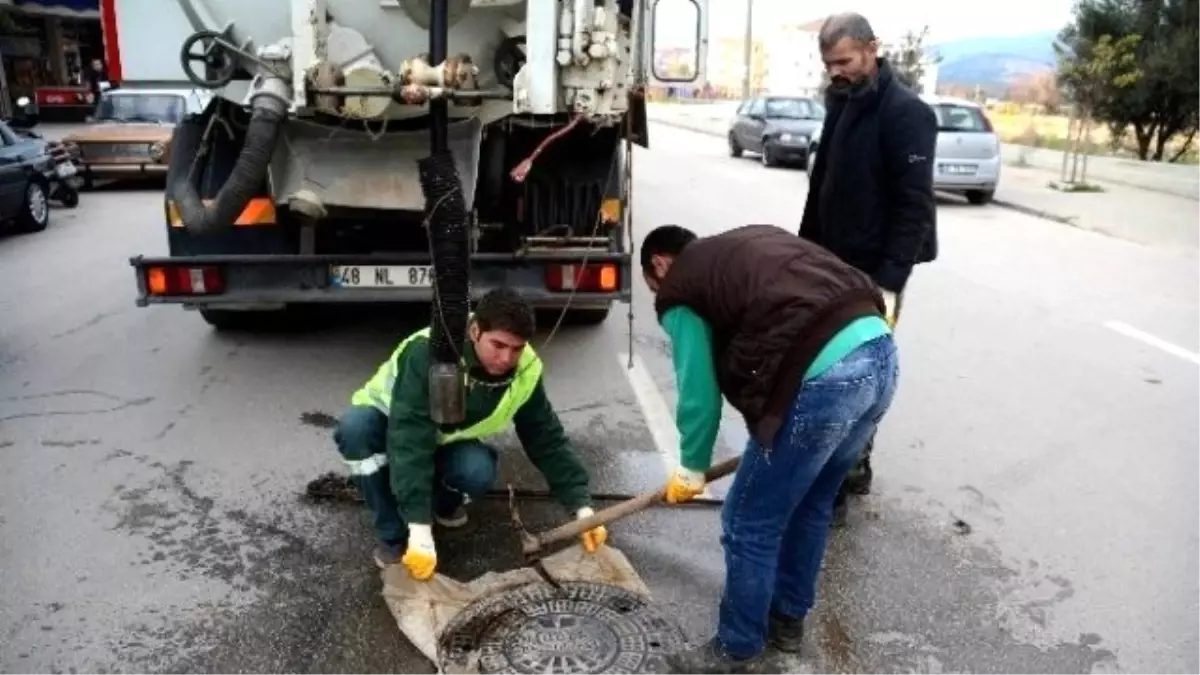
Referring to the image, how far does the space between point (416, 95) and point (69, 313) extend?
5154mm

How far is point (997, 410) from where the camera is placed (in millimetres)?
5570

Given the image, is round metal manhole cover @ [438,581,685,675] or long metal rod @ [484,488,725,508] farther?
long metal rod @ [484,488,725,508]

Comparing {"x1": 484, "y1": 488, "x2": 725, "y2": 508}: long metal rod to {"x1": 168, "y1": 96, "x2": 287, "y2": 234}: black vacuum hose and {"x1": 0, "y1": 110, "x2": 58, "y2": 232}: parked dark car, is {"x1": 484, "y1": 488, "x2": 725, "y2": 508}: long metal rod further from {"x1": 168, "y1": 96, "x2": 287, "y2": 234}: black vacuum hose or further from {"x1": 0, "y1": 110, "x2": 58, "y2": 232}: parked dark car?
{"x1": 0, "y1": 110, "x2": 58, "y2": 232}: parked dark car

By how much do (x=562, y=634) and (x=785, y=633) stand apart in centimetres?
70

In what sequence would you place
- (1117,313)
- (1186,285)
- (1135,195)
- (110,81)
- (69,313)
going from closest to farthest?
(110,81), (69,313), (1117,313), (1186,285), (1135,195)

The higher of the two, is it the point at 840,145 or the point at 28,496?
the point at 840,145

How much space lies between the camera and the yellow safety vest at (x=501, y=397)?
346 centimetres

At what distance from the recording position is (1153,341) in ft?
23.3

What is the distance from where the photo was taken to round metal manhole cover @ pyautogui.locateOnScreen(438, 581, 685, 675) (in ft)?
10.2

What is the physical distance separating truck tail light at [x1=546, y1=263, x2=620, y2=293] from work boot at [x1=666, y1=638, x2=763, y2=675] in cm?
271

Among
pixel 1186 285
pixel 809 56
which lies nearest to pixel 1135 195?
pixel 1186 285

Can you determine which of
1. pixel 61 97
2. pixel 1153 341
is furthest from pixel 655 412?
pixel 61 97

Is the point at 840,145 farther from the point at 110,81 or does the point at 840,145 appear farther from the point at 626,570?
the point at 110,81

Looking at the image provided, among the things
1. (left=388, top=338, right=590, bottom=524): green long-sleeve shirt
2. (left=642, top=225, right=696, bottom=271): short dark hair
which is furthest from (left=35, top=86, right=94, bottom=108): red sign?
(left=642, top=225, right=696, bottom=271): short dark hair
